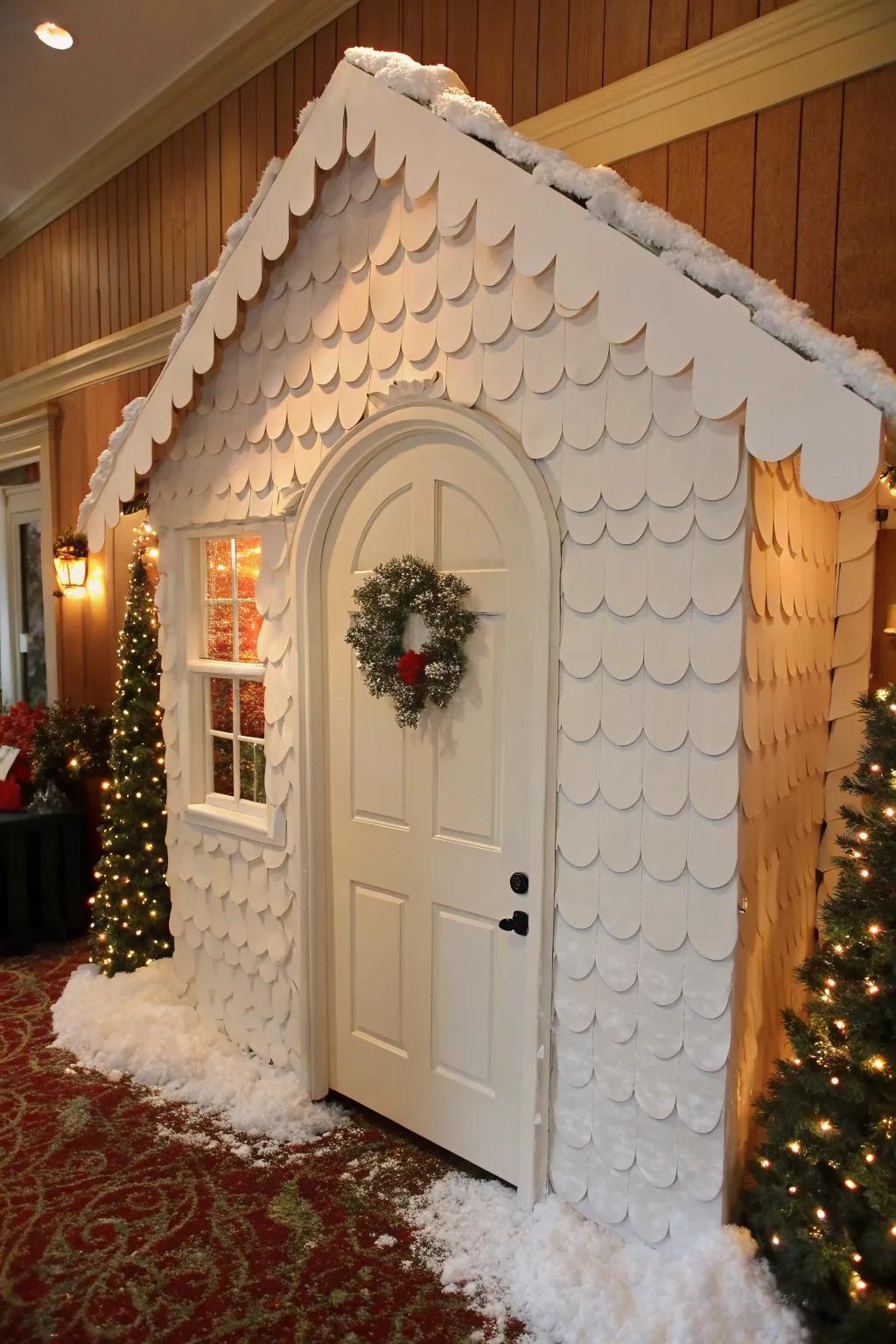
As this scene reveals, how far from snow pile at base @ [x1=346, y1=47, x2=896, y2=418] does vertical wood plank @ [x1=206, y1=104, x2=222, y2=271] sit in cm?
228

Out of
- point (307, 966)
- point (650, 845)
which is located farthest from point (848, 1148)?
point (307, 966)

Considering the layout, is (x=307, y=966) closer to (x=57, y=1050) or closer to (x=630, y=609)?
(x=57, y=1050)

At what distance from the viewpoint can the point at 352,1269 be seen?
8.12ft

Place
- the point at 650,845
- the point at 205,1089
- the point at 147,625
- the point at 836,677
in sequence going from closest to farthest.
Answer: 1. the point at 650,845
2. the point at 836,677
3. the point at 205,1089
4. the point at 147,625

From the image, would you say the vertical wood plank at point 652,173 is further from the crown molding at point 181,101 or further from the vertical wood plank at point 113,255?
the vertical wood plank at point 113,255

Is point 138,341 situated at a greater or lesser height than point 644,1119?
greater

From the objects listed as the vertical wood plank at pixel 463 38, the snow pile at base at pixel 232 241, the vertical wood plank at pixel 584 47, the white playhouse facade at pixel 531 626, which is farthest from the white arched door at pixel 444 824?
the vertical wood plank at pixel 463 38

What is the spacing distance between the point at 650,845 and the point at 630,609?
640mm

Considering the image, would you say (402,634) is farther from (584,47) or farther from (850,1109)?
(584,47)

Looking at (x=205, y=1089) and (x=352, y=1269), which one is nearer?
(x=352, y=1269)

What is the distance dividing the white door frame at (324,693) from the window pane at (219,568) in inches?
24.0

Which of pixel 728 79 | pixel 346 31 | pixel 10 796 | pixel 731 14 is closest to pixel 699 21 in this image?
pixel 731 14

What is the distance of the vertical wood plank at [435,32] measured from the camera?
3590 mm

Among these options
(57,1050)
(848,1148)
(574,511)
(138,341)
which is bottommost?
(57,1050)
